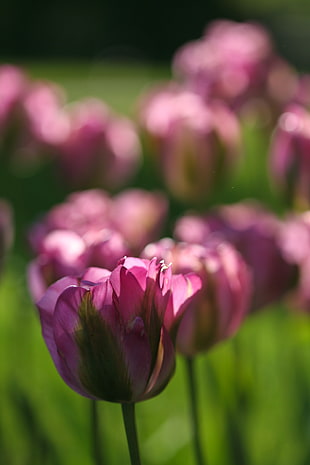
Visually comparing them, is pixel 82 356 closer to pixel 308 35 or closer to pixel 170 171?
pixel 170 171

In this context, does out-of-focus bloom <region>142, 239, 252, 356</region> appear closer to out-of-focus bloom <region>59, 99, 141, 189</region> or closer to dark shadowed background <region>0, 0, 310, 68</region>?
out-of-focus bloom <region>59, 99, 141, 189</region>

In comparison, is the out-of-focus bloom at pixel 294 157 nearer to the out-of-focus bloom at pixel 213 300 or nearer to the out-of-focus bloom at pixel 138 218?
the out-of-focus bloom at pixel 138 218

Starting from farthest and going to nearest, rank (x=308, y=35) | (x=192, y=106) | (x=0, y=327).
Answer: (x=308, y=35)
(x=0, y=327)
(x=192, y=106)

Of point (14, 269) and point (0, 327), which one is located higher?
point (0, 327)


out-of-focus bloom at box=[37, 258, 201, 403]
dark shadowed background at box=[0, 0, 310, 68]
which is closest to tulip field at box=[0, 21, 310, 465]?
out-of-focus bloom at box=[37, 258, 201, 403]

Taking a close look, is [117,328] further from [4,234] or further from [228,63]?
[228,63]

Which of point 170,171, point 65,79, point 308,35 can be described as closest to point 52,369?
point 170,171

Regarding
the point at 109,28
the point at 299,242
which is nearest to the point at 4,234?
the point at 299,242
